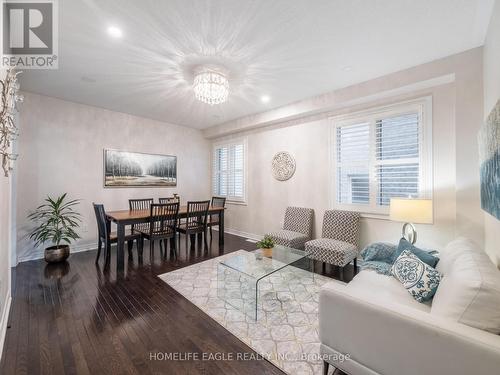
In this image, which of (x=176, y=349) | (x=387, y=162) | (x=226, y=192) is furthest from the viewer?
(x=226, y=192)

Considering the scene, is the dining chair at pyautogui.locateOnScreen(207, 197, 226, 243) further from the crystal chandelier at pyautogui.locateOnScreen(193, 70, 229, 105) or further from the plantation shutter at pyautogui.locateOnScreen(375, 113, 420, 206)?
A: the plantation shutter at pyautogui.locateOnScreen(375, 113, 420, 206)

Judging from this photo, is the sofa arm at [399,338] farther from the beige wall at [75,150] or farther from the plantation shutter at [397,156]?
the beige wall at [75,150]

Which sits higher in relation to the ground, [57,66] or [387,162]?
[57,66]

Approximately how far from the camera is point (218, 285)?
2852 mm

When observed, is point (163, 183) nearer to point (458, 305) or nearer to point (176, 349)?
point (176, 349)

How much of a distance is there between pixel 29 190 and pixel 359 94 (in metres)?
5.76

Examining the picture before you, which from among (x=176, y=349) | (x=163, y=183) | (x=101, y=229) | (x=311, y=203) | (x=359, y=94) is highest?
(x=359, y=94)

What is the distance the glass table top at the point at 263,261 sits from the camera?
2537 mm

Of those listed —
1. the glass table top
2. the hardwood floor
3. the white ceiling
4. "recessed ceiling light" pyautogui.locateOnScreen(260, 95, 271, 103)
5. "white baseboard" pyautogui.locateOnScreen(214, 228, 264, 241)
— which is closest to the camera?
the hardwood floor

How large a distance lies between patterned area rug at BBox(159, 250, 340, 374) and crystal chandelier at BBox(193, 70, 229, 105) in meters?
2.57

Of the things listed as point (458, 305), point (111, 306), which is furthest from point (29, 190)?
point (458, 305)

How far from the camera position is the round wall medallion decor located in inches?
180

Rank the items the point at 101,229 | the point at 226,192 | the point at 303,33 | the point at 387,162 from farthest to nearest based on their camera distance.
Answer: the point at 226,192
the point at 101,229
the point at 387,162
the point at 303,33

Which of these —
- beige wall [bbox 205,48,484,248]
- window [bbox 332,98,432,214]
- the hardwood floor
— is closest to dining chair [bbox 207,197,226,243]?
beige wall [bbox 205,48,484,248]
